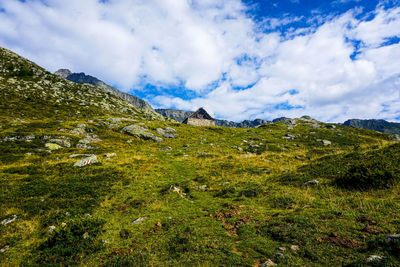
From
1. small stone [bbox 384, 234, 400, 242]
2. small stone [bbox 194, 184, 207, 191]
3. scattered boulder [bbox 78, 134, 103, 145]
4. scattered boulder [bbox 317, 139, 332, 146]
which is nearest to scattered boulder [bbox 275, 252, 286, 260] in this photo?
small stone [bbox 384, 234, 400, 242]

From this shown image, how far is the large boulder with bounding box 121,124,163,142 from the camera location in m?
40.6

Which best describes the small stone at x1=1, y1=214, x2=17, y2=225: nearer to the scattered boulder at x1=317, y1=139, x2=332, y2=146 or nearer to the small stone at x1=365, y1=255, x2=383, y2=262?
the small stone at x1=365, y1=255, x2=383, y2=262

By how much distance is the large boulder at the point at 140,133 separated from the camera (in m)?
40.6

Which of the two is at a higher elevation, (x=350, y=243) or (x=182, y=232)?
(x=350, y=243)

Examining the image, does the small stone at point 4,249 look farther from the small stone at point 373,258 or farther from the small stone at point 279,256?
the small stone at point 373,258

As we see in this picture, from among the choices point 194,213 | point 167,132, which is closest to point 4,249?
point 194,213

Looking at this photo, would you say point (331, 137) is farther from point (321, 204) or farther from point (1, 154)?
point (1, 154)

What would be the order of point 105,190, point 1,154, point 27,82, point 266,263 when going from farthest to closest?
1. point 27,82
2. point 1,154
3. point 105,190
4. point 266,263

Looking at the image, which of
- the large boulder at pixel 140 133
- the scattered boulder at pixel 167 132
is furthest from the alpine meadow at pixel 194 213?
the scattered boulder at pixel 167 132

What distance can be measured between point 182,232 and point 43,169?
18642 millimetres

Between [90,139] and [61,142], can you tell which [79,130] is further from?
[61,142]

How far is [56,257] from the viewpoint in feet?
21.6

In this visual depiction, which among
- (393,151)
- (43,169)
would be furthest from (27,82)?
(393,151)

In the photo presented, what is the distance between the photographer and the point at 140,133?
A: 41.5m
